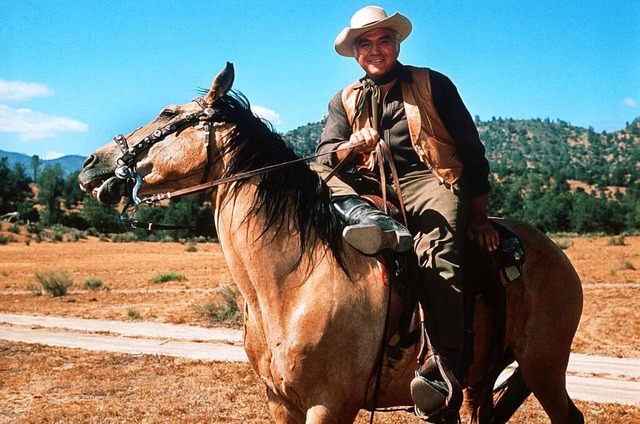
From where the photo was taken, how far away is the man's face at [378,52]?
3.71m

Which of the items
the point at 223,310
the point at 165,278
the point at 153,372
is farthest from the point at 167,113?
the point at 165,278

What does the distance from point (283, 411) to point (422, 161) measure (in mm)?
1752

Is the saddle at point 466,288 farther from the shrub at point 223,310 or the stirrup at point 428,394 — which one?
the shrub at point 223,310

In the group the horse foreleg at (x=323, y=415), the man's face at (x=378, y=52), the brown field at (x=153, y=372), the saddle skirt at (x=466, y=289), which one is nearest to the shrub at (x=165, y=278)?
the brown field at (x=153, y=372)

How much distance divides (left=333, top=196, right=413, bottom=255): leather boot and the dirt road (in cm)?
554

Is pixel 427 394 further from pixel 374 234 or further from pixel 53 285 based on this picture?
pixel 53 285

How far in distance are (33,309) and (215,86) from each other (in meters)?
15.0

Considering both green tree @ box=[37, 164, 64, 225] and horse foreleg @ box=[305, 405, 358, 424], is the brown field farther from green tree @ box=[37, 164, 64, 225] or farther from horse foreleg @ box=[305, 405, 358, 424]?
green tree @ box=[37, 164, 64, 225]

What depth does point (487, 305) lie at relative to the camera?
12.5ft

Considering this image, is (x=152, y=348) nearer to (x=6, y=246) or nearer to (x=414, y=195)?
(x=414, y=195)

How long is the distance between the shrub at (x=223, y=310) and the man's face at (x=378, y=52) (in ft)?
34.6

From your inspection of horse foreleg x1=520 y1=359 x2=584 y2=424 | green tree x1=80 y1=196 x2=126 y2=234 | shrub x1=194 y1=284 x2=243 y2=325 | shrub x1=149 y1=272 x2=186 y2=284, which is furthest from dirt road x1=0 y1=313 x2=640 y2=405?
green tree x1=80 y1=196 x2=126 y2=234

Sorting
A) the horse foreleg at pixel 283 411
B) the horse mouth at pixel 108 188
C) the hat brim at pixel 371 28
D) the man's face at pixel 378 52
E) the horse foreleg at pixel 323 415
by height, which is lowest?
the horse foreleg at pixel 283 411

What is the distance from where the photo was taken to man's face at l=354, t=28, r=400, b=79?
12.2 ft
